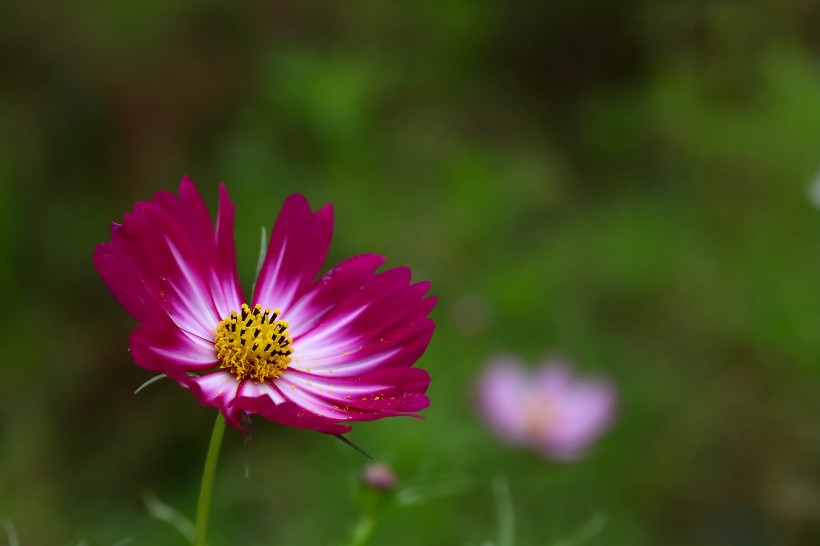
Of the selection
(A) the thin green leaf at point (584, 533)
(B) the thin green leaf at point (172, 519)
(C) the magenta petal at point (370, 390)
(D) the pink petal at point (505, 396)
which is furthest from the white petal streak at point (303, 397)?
(D) the pink petal at point (505, 396)

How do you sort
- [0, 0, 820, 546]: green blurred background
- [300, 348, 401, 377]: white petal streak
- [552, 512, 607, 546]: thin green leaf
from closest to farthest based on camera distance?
[300, 348, 401, 377]: white petal streak → [552, 512, 607, 546]: thin green leaf → [0, 0, 820, 546]: green blurred background

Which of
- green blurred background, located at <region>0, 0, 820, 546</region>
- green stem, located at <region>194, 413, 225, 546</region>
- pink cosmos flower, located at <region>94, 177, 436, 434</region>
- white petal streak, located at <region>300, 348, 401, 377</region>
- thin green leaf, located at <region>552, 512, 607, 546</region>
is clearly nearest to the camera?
green stem, located at <region>194, 413, 225, 546</region>

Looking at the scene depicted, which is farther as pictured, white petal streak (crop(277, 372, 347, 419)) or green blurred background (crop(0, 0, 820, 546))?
green blurred background (crop(0, 0, 820, 546))

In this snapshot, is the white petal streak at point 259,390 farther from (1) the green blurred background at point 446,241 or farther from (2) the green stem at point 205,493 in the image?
(1) the green blurred background at point 446,241

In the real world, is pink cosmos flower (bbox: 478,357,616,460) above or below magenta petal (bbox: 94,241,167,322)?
below

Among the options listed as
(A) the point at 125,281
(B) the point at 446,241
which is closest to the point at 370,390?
(A) the point at 125,281

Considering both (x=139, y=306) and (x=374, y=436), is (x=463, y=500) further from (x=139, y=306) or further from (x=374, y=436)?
(x=139, y=306)

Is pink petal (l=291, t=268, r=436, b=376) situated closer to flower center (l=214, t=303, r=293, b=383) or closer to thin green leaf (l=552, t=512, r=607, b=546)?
flower center (l=214, t=303, r=293, b=383)

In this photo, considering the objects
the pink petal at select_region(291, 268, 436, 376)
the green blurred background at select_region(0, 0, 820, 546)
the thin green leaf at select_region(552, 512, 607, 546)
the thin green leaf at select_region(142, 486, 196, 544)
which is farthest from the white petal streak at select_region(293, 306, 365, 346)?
the green blurred background at select_region(0, 0, 820, 546)
